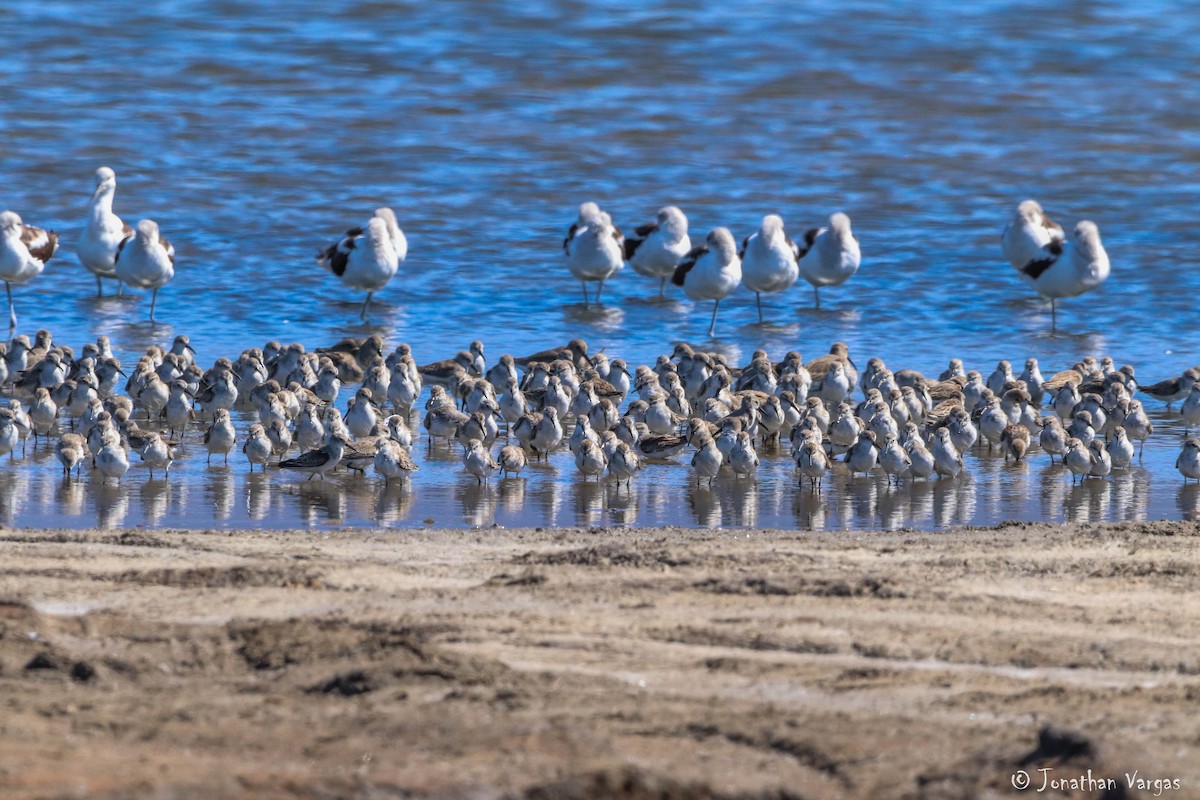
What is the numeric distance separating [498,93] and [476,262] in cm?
996

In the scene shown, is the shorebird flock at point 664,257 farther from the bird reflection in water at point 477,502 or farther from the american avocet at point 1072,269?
the bird reflection in water at point 477,502

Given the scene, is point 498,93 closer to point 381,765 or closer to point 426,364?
point 426,364

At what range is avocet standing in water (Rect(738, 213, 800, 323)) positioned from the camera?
18.9 m

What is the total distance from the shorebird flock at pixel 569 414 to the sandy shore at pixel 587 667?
2431 millimetres

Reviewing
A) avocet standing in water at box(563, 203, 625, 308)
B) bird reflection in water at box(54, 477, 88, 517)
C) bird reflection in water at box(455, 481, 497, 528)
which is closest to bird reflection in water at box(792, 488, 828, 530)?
bird reflection in water at box(455, 481, 497, 528)

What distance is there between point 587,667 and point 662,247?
13.8 meters

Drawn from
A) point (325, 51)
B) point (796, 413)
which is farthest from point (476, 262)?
point (325, 51)

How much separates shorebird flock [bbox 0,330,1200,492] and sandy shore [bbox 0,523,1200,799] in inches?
95.7

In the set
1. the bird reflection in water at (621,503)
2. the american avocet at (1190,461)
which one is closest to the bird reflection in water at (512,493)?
the bird reflection in water at (621,503)

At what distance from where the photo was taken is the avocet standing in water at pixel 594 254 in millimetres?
19516

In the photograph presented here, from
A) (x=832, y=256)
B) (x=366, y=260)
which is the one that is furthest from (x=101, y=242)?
(x=832, y=256)

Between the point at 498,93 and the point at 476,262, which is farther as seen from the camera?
the point at 498,93

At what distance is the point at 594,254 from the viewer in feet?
64.0

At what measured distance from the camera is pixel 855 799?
5.50 meters
